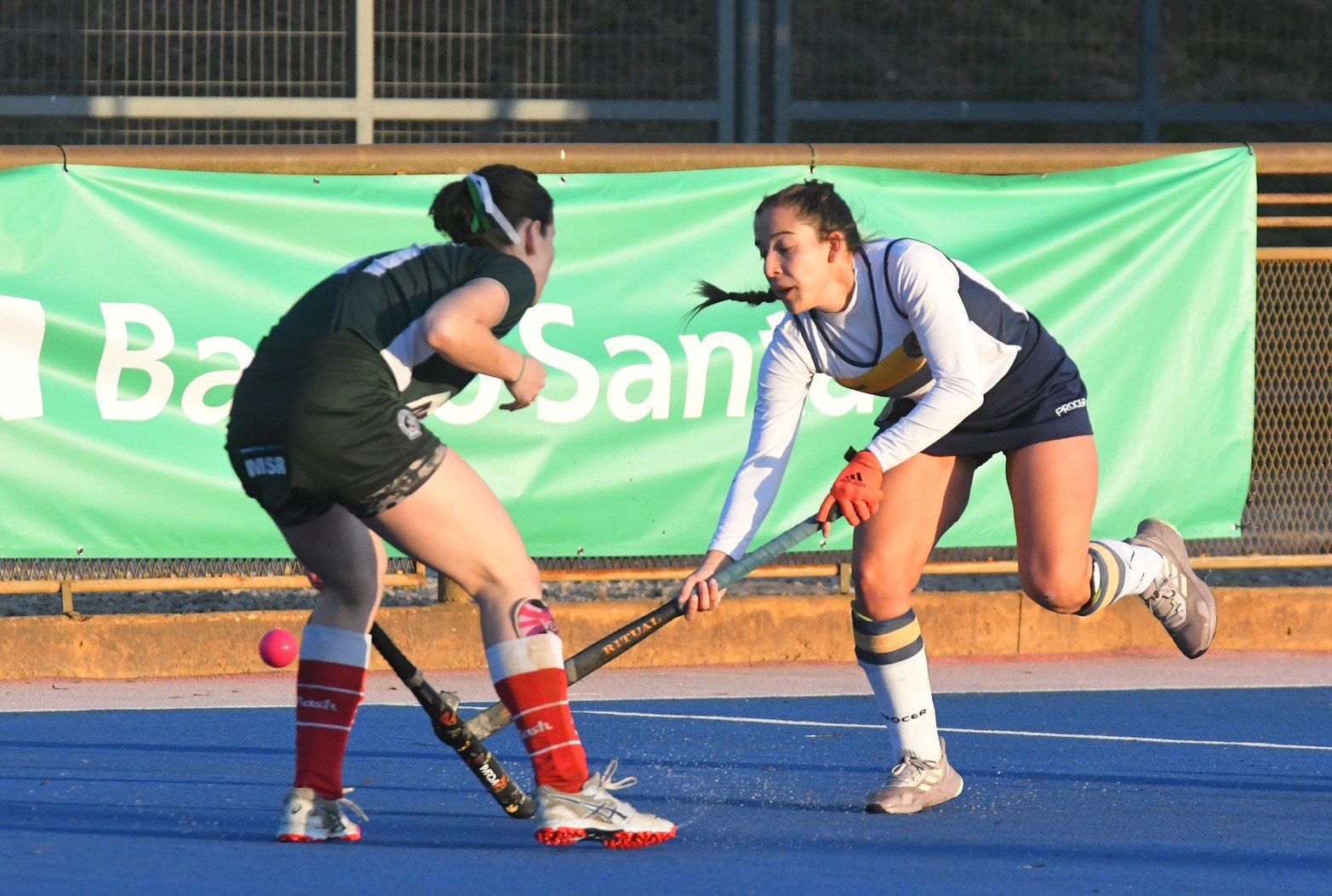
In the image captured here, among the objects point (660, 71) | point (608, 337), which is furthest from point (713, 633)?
point (660, 71)

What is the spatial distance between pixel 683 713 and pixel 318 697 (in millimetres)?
2429

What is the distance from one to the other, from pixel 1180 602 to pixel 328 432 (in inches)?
113

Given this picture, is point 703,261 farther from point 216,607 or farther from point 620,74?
point 620,74

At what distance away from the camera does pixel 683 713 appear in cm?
672

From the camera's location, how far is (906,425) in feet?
15.9

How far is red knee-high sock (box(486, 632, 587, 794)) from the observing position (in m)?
4.33

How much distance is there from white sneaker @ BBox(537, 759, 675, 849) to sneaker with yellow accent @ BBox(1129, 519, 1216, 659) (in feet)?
6.65

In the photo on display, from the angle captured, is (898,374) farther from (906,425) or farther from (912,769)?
(912,769)

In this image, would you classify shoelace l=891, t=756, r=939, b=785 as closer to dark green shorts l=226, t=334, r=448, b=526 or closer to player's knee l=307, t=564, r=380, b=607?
player's knee l=307, t=564, r=380, b=607

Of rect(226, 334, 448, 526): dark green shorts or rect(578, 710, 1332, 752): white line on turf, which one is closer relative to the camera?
rect(226, 334, 448, 526): dark green shorts

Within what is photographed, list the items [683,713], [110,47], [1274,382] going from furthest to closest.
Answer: [110,47] → [1274,382] → [683,713]

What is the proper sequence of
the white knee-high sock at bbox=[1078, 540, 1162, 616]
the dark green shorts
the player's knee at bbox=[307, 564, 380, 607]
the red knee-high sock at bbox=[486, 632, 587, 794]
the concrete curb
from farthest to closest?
the concrete curb, the white knee-high sock at bbox=[1078, 540, 1162, 616], the player's knee at bbox=[307, 564, 380, 607], the red knee-high sock at bbox=[486, 632, 587, 794], the dark green shorts

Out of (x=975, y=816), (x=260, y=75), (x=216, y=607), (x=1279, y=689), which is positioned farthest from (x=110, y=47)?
(x=975, y=816)

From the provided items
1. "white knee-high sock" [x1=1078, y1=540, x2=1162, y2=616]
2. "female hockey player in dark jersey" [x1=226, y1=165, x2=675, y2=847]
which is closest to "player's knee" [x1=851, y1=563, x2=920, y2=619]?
"white knee-high sock" [x1=1078, y1=540, x2=1162, y2=616]
